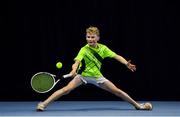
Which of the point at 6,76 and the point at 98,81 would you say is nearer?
the point at 98,81

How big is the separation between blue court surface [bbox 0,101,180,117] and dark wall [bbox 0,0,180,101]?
0.75m

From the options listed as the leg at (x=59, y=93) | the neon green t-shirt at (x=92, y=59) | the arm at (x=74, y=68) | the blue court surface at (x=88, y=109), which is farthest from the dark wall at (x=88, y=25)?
the arm at (x=74, y=68)

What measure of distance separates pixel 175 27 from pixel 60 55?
206 cm

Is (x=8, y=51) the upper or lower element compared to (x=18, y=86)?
upper

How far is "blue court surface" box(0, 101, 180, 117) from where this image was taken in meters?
7.59

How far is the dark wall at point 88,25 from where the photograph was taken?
31.9 ft

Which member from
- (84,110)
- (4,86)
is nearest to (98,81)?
(84,110)

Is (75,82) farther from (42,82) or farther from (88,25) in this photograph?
(88,25)

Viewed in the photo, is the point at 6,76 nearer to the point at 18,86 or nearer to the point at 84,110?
the point at 18,86

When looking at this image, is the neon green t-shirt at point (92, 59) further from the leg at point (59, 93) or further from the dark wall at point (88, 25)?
the dark wall at point (88, 25)

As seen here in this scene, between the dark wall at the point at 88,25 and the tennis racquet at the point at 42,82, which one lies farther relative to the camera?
the dark wall at the point at 88,25

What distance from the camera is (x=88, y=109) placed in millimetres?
8266

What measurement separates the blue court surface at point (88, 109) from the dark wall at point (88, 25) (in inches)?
29.5

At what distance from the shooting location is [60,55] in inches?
385
